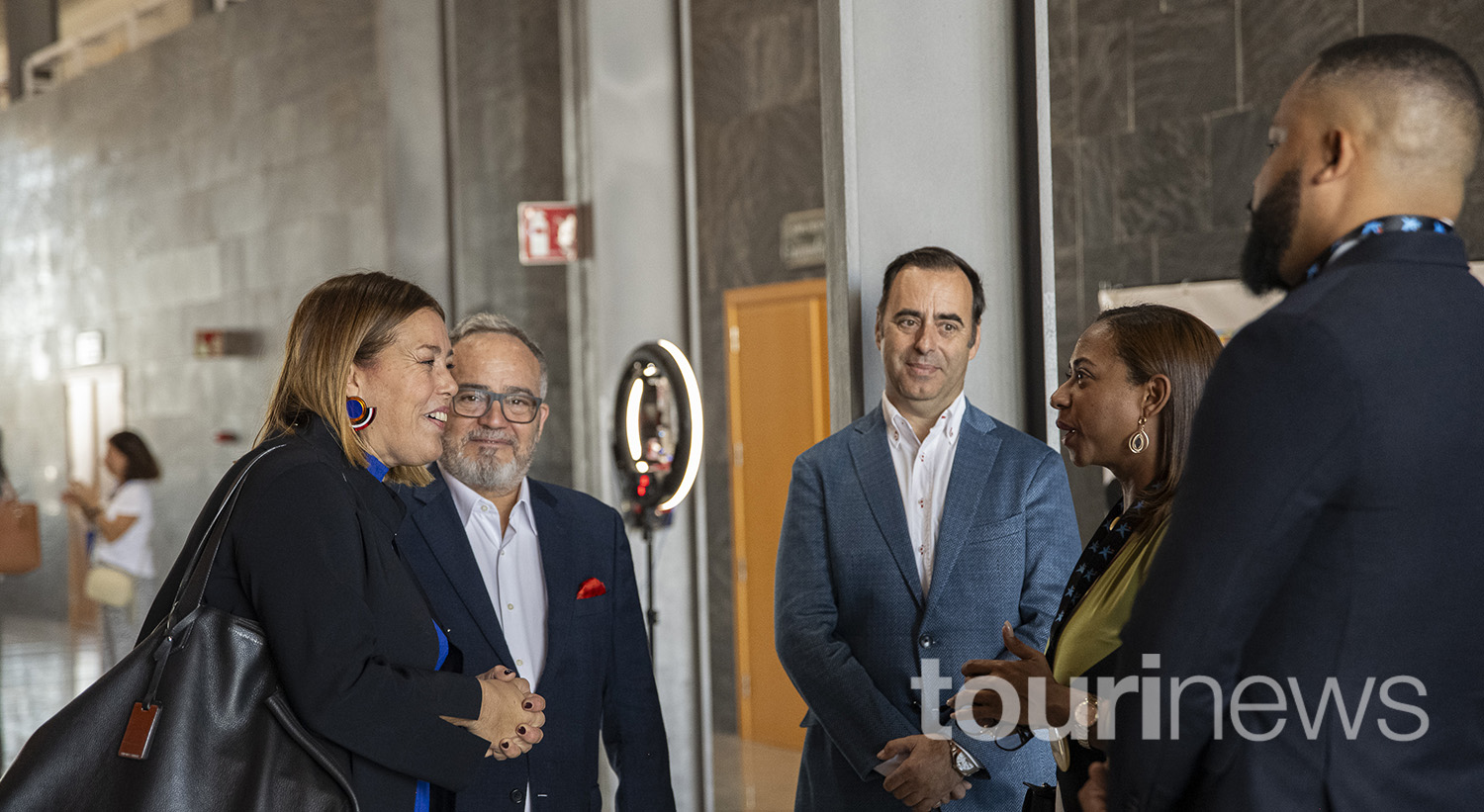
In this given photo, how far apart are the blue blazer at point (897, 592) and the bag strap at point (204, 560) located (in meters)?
1.08

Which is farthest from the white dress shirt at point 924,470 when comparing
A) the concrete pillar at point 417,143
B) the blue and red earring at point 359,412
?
the concrete pillar at point 417,143

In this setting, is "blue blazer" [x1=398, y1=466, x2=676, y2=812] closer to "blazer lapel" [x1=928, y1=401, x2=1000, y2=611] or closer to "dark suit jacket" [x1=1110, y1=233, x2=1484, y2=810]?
"blazer lapel" [x1=928, y1=401, x2=1000, y2=611]

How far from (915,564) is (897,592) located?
0.06 meters

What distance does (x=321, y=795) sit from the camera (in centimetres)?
176

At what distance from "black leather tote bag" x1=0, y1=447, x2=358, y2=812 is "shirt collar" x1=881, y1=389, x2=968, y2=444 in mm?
1285

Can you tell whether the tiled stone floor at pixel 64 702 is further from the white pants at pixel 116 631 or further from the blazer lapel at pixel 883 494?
the blazer lapel at pixel 883 494

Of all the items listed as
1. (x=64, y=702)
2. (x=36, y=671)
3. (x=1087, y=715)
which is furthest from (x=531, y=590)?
(x=36, y=671)

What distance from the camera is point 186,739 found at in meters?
1.69

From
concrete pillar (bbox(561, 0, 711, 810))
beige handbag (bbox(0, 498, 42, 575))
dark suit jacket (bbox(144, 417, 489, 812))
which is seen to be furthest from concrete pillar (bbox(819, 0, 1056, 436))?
beige handbag (bbox(0, 498, 42, 575))

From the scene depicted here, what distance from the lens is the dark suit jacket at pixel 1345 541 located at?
1.28 metres

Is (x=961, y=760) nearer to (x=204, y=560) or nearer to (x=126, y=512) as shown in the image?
(x=204, y=560)

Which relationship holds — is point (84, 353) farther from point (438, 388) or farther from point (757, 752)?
point (438, 388)

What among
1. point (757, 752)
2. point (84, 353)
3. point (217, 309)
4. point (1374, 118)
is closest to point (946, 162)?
point (1374, 118)

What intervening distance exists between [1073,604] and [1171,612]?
0.57 metres
